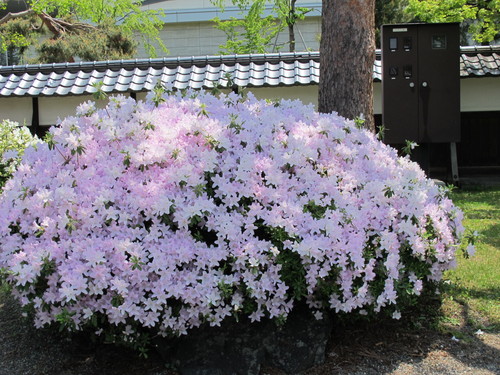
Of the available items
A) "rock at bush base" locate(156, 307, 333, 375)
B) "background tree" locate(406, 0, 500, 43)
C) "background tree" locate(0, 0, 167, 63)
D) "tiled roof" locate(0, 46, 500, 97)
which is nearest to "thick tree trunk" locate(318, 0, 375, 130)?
"rock at bush base" locate(156, 307, 333, 375)

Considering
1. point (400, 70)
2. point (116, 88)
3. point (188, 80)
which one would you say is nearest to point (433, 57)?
point (400, 70)

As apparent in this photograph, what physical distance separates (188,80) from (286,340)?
7.50 meters

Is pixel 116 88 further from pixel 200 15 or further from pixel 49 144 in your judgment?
pixel 200 15

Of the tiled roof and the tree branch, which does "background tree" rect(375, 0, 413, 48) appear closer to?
the tiled roof

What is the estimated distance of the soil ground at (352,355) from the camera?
119 inches

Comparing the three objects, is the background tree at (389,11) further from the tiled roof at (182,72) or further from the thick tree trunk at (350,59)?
the thick tree trunk at (350,59)

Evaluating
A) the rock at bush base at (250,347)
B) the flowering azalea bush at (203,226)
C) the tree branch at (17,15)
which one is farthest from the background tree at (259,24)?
the rock at bush base at (250,347)

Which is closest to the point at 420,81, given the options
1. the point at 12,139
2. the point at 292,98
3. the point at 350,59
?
the point at 292,98

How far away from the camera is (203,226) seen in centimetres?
286

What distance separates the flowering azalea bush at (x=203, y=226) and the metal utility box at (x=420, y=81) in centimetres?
671

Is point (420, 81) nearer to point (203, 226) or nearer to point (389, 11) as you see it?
point (203, 226)

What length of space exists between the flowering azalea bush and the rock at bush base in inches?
4.9

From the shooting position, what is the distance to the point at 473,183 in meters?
10.6

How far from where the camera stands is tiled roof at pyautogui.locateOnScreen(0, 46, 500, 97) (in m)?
9.80
